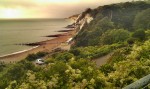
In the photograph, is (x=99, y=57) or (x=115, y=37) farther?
(x=115, y=37)

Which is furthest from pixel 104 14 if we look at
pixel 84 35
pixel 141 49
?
pixel 141 49

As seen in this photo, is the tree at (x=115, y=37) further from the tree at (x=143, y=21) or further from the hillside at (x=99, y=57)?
the tree at (x=143, y=21)

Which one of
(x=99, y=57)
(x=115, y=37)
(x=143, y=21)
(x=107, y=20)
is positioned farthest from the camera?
(x=107, y=20)

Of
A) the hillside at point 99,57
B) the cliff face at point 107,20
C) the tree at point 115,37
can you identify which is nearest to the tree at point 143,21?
the hillside at point 99,57

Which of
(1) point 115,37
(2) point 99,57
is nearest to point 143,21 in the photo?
(1) point 115,37

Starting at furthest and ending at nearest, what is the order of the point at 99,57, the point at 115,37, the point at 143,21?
the point at 143,21 < the point at 115,37 < the point at 99,57

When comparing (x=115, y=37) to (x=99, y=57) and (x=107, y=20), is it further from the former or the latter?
(x=107, y=20)

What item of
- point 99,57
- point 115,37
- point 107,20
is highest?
point 107,20

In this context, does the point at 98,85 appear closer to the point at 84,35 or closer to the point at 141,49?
the point at 141,49

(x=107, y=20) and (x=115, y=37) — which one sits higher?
(x=107, y=20)
